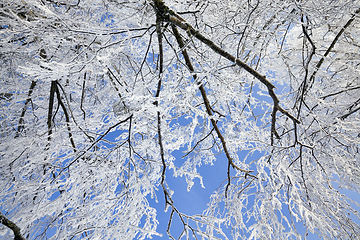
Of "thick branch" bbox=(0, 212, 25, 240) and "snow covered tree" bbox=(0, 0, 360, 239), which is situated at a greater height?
"snow covered tree" bbox=(0, 0, 360, 239)

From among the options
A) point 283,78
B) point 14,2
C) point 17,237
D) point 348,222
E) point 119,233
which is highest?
point 283,78

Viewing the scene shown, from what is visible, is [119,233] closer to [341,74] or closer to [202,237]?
[202,237]

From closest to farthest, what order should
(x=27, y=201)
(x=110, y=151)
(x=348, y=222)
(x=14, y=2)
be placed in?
(x=110, y=151) < (x=348, y=222) < (x=14, y=2) < (x=27, y=201)

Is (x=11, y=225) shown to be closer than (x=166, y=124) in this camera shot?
Yes

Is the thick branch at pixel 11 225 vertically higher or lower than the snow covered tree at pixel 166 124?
lower

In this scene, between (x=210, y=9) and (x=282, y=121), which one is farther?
(x=282, y=121)

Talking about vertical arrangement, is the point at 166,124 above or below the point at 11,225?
above

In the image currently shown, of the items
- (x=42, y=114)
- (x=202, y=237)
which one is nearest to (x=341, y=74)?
(x=202, y=237)

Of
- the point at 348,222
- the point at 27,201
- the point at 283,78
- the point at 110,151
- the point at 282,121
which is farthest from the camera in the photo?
the point at 283,78

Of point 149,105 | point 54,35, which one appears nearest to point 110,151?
point 149,105

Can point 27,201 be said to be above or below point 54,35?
below

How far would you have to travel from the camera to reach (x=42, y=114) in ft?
10.3

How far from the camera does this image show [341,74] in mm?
3346

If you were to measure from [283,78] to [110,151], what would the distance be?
3408 millimetres
